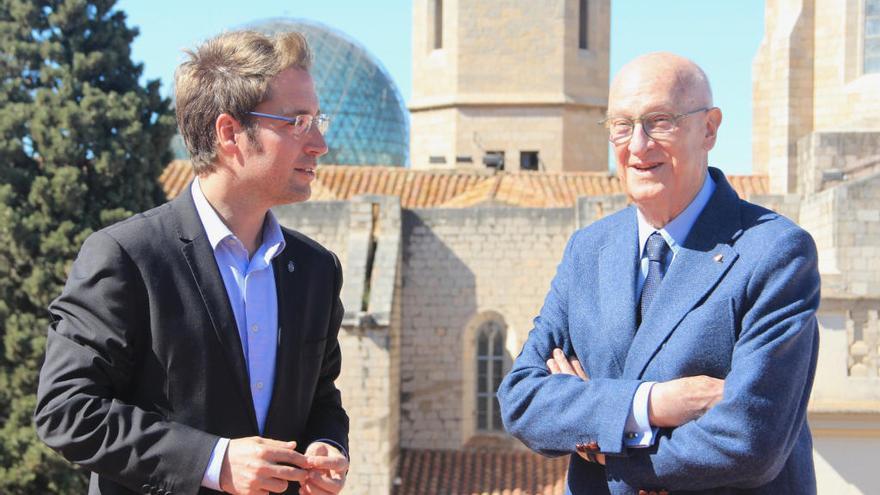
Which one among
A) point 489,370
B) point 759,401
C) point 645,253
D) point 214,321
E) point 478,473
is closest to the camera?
point 759,401

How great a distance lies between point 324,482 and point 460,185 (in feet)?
59.3

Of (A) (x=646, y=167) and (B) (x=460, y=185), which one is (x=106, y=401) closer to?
(A) (x=646, y=167)

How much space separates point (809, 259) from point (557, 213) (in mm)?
14857

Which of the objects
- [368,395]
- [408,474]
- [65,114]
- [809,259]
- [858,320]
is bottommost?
[408,474]

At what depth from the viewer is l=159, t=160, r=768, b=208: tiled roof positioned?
20.0 m

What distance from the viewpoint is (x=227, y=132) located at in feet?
10.3

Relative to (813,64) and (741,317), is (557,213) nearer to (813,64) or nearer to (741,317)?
(813,64)

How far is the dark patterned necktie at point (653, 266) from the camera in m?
3.18

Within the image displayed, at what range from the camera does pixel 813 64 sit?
19266 mm

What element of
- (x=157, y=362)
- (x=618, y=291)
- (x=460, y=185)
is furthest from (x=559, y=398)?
(x=460, y=185)

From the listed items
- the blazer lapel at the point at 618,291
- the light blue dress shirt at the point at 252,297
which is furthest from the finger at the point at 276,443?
the blazer lapel at the point at 618,291

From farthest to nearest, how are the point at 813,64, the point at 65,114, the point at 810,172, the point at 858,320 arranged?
the point at 813,64 < the point at 810,172 < the point at 65,114 < the point at 858,320

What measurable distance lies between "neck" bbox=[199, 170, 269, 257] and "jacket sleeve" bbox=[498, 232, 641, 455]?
88 centimetres

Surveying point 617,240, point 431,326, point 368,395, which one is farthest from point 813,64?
point 617,240
